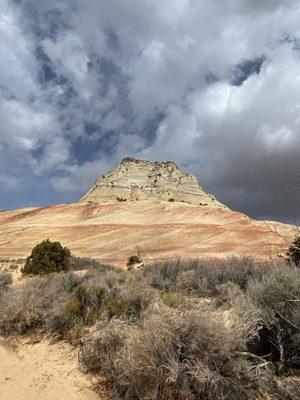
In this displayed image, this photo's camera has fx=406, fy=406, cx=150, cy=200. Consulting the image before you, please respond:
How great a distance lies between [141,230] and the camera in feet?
123

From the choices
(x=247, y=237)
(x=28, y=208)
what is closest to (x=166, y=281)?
(x=247, y=237)

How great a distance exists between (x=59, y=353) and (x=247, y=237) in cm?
2609

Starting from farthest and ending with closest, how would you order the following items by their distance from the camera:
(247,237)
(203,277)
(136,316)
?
(247,237)
(203,277)
(136,316)

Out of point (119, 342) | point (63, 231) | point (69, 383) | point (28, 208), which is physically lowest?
point (69, 383)

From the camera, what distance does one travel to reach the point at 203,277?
1205cm

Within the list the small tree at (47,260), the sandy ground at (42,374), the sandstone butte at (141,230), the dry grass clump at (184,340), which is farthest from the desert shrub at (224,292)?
the sandstone butte at (141,230)

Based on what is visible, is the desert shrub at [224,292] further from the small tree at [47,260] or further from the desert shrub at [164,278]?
the small tree at [47,260]

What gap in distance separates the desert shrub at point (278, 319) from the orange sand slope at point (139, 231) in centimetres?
1857

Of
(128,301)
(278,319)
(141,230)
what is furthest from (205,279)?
(141,230)

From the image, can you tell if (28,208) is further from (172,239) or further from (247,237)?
(247,237)

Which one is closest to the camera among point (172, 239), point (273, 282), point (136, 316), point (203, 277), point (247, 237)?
point (273, 282)

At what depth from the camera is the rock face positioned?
192 feet

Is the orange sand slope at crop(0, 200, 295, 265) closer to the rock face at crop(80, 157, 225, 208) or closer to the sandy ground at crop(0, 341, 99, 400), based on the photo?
the rock face at crop(80, 157, 225, 208)

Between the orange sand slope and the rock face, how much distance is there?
1011cm
